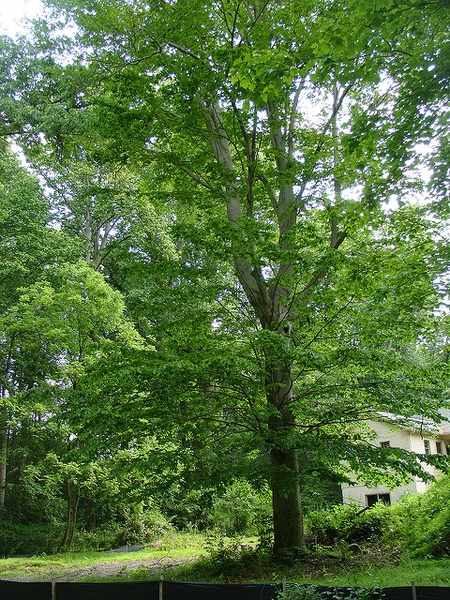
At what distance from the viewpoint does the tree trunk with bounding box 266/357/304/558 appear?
905cm

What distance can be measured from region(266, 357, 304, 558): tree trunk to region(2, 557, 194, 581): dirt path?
3339 mm

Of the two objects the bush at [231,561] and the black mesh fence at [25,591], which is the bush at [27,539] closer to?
the bush at [231,561]

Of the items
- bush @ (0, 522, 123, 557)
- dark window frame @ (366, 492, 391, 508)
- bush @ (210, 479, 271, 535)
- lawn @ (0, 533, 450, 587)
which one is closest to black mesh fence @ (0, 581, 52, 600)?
lawn @ (0, 533, 450, 587)

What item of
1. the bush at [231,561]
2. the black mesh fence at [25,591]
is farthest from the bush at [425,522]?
the black mesh fence at [25,591]

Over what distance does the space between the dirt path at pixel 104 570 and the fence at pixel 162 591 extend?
3.92 m

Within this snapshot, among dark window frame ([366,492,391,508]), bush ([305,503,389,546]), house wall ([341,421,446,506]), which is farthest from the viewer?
dark window frame ([366,492,391,508])

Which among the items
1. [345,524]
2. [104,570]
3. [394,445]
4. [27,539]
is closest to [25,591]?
[104,570]

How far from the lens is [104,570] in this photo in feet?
43.3

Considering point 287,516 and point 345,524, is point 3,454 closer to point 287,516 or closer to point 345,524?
point 345,524

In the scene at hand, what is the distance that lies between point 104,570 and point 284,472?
676 centimetres

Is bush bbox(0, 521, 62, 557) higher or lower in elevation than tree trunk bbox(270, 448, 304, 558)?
lower

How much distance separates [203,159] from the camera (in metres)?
10.4

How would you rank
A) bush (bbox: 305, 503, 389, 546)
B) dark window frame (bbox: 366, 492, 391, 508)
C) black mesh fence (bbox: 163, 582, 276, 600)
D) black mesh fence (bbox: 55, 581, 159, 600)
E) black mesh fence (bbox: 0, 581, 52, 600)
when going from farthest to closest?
dark window frame (bbox: 366, 492, 391, 508) → bush (bbox: 305, 503, 389, 546) → black mesh fence (bbox: 0, 581, 52, 600) → black mesh fence (bbox: 55, 581, 159, 600) → black mesh fence (bbox: 163, 582, 276, 600)

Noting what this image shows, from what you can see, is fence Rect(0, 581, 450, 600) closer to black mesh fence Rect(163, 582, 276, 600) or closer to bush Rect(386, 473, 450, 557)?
black mesh fence Rect(163, 582, 276, 600)
